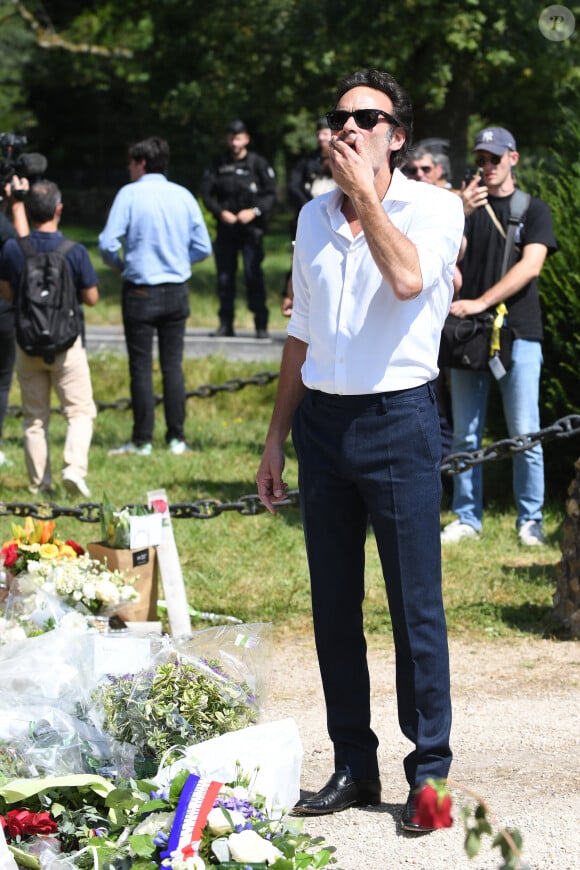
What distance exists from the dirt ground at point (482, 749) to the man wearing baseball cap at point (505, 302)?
5.08 ft

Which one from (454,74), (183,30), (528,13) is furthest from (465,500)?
(183,30)

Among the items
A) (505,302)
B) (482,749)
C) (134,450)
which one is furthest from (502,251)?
(134,450)

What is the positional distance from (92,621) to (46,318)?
→ 10.7ft

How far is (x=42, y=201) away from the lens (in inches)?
313

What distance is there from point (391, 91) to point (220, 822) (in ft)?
6.58

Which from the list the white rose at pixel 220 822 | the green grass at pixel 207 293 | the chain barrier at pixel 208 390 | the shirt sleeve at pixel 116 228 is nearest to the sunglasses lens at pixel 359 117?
the white rose at pixel 220 822

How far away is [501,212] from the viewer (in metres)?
6.96

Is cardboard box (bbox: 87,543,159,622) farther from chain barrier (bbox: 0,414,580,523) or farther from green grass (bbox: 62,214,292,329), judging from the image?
green grass (bbox: 62,214,292,329)

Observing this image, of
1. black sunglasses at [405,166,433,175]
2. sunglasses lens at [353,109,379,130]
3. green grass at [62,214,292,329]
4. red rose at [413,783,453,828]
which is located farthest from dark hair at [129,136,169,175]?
red rose at [413,783,453,828]

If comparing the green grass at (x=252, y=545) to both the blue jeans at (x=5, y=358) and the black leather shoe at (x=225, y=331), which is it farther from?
the black leather shoe at (x=225, y=331)

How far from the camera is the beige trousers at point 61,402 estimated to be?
27.2ft

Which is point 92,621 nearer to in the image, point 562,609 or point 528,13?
point 562,609

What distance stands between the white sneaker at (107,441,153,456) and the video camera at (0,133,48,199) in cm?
215

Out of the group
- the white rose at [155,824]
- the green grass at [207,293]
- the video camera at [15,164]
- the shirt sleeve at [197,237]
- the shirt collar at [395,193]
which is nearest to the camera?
the white rose at [155,824]
